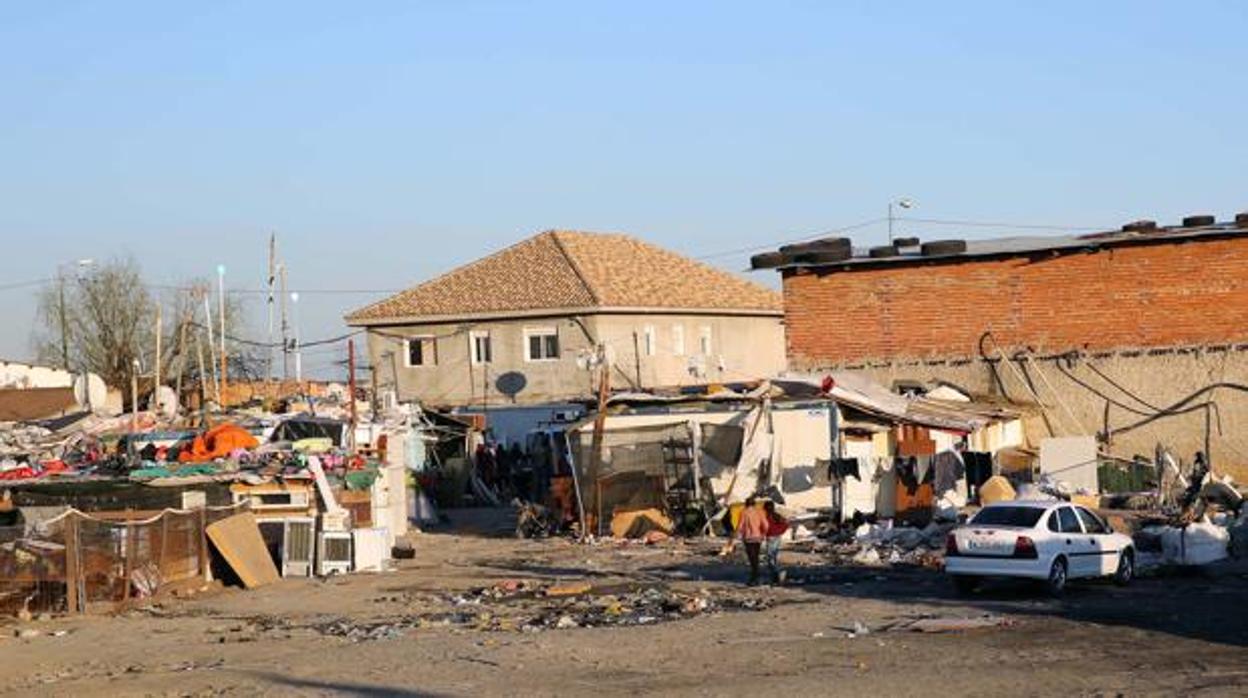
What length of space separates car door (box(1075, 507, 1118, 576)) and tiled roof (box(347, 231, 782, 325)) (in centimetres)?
3810

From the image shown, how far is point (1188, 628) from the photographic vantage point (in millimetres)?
21891

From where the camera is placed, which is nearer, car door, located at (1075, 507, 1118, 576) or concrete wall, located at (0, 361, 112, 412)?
car door, located at (1075, 507, 1118, 576)

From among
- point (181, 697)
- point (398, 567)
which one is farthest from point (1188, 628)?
point (398, 567)

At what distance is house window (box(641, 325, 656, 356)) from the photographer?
67.6m

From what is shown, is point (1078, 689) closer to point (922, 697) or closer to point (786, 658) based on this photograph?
point (922, 697)

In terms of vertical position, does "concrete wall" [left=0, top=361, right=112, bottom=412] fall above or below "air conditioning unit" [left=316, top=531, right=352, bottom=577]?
above

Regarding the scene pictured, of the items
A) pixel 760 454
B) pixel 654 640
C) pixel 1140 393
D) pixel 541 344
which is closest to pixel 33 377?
pixel 541 344

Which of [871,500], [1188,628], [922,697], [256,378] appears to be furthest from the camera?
[256,378]

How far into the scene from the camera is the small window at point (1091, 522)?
27.6 m

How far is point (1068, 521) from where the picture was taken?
27.2 meters

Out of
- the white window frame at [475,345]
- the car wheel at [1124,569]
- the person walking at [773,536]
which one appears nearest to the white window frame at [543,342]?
the white window frame at [475,345]

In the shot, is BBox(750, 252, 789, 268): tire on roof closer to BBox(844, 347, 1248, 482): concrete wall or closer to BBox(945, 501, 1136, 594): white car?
BBox(844, 347, 1248, 482): concrete wall

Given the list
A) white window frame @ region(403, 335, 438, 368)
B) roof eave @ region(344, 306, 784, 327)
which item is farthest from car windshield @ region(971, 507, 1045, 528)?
white window frame @ region(403, 335, 438, 368)

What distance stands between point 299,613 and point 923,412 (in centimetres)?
1958
